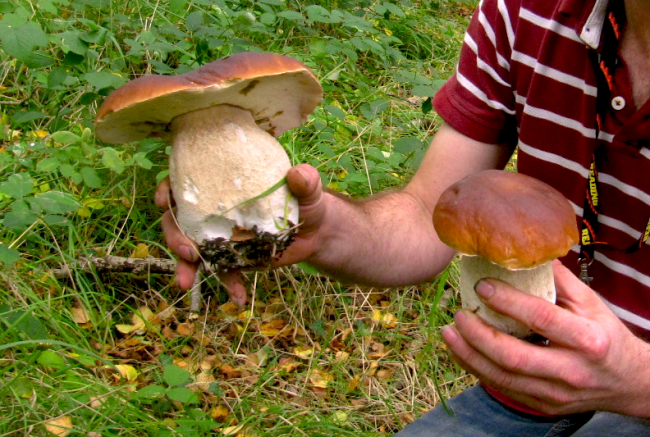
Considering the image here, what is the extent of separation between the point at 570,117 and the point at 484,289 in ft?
2.45

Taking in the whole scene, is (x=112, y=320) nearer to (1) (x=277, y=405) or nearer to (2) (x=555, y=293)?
(1) (x=277, y=405)

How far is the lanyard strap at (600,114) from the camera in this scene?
4.81 ft

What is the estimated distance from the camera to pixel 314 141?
9.77 feet

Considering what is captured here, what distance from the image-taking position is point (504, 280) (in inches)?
49.8

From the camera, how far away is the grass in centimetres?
186

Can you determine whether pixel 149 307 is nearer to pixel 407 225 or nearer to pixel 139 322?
pixel 139 322

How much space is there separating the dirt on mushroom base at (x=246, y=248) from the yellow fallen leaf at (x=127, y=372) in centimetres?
79

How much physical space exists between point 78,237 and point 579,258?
192 cm

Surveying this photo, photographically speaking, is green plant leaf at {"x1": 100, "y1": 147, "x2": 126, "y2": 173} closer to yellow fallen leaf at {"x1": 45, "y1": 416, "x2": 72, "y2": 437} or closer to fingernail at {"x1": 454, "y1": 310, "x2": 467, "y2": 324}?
yellow fallen leaf at {"x1": 45, "y1": 416, "x2": 72, "y2": 437}

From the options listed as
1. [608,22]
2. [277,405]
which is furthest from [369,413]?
[608,22]

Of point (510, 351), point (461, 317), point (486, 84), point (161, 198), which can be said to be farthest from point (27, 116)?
point (510, 351)

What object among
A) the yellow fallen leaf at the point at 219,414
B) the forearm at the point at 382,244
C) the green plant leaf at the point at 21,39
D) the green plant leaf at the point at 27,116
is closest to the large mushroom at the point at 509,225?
the forearm at the point at 382,244

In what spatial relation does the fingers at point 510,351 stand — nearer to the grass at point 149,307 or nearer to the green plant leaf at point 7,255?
the grass at point 149,307

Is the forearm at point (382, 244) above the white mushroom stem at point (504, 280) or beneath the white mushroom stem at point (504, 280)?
beneath
